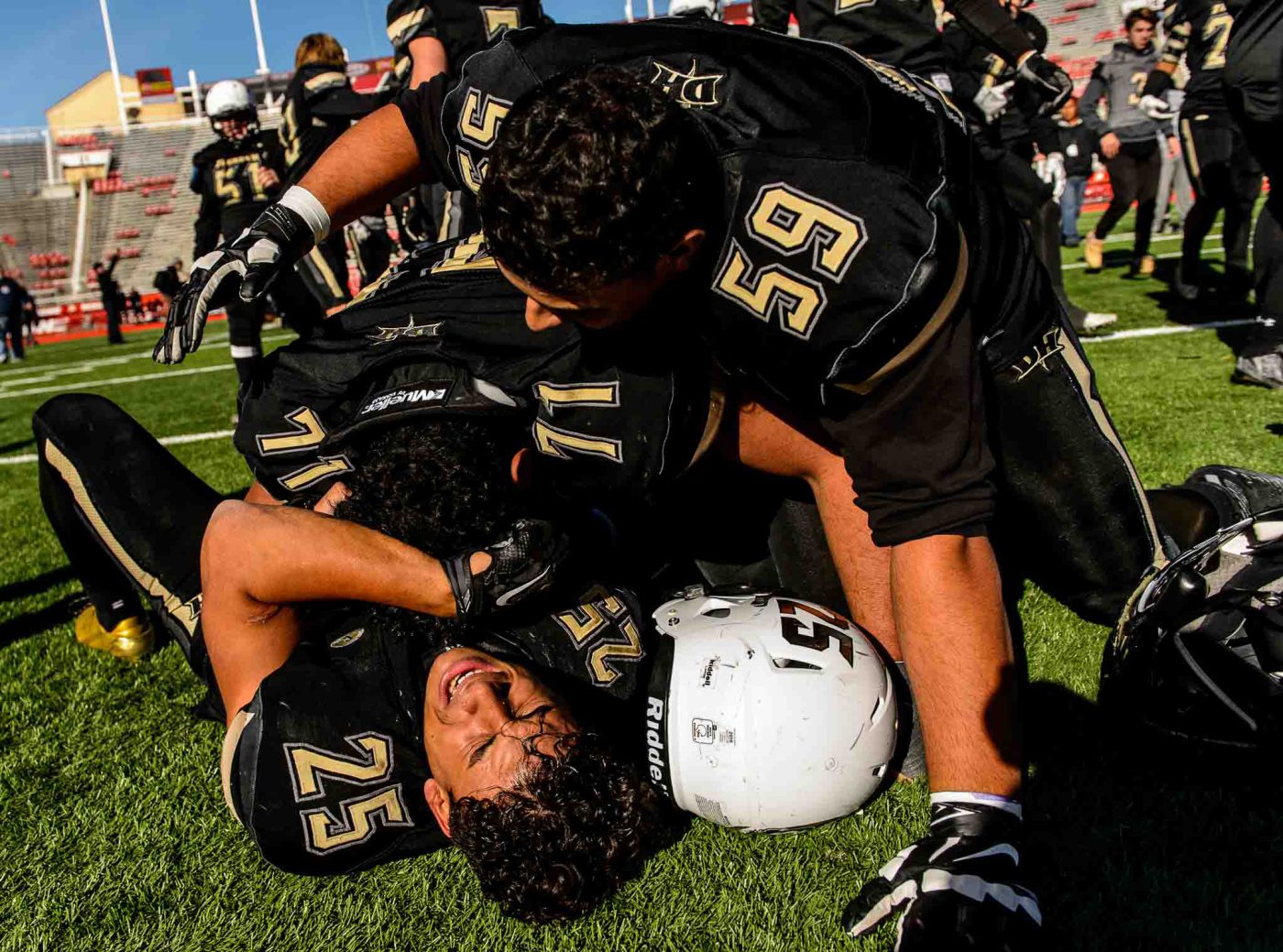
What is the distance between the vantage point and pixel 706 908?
1.96 m

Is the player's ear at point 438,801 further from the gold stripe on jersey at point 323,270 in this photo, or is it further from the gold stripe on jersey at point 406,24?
the gold stripe on jersey at point 323,270

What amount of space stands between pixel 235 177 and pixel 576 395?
5.69 meters

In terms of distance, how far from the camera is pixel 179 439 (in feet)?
22.5

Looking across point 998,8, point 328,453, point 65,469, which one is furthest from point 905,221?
point 998,8

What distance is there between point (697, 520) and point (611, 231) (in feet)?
4.59

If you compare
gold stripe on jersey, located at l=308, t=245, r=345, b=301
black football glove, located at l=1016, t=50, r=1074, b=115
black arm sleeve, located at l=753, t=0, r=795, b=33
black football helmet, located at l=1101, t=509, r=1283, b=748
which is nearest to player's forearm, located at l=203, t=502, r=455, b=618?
black football helmet, located at l=1101, t=509, r=1283, b=748

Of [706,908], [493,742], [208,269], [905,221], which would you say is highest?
[905,221]

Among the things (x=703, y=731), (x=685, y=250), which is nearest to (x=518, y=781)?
(x=703, y=731)

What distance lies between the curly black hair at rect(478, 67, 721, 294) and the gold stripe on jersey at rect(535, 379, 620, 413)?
20.0 inches

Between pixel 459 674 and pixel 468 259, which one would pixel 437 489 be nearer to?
pixel 459 674

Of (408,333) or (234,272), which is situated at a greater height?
(234,272)

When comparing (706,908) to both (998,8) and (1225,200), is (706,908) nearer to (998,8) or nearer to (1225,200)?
(998,8)

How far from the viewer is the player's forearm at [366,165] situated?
8.65ft

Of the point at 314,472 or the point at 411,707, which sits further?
the point at 314,472
